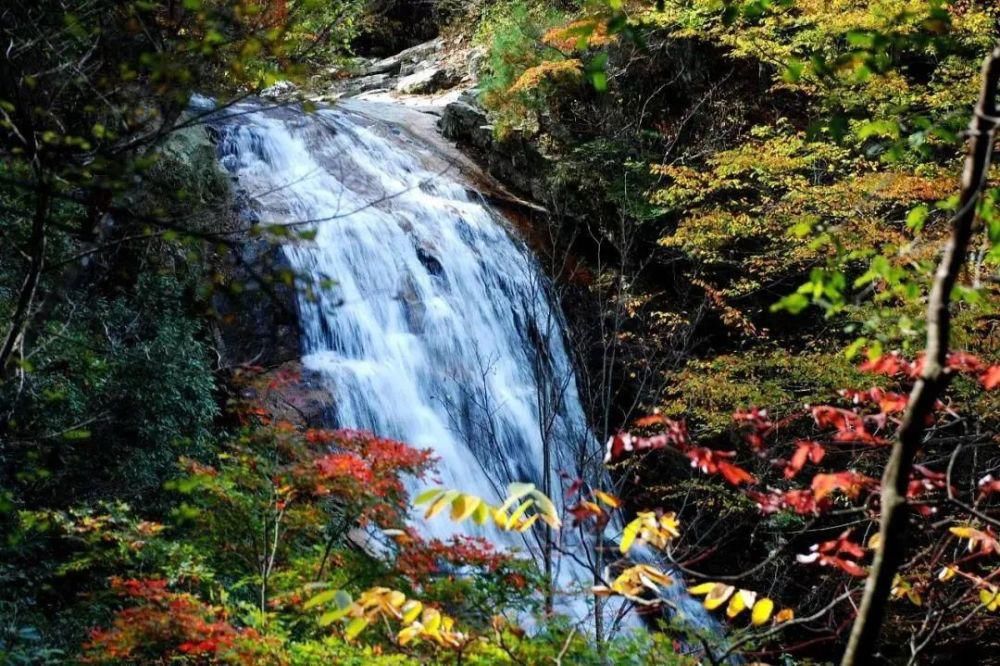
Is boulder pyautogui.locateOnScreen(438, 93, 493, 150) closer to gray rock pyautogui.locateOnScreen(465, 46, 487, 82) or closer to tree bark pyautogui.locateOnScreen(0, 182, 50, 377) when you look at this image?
gray rock pyautogui.locateOnScreen(465, 46, 487, 82)

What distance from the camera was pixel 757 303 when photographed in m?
12.3

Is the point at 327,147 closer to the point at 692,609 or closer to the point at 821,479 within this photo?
the point at 692,609

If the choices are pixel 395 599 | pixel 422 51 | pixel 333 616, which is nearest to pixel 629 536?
pixel 395 599

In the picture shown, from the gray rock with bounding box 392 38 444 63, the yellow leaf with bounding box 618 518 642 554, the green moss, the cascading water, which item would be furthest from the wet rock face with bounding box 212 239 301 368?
the gray rock with bounding box 392 38 444 63

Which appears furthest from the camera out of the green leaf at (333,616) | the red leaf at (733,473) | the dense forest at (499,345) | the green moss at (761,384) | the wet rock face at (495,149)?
the wet rock face at (495,149)

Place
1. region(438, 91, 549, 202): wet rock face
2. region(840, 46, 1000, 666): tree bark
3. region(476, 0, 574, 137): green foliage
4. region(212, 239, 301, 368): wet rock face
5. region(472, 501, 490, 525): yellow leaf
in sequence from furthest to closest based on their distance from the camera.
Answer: region(438, 91, 549, 202): wet rock face → region(476, 0, 574, 137): green foliage → region(212, 239, 301, 368): wet rock face → region(472, 501, 490, 525): yellow leaf → region(840, 46, 1000, 666): tree bark

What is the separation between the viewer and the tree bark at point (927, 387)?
120cm

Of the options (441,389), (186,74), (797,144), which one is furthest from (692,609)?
(186,74)

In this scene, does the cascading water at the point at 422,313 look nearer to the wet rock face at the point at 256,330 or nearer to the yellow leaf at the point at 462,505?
the wet rock face at the point at 256,330

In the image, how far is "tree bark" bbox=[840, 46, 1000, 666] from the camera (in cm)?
120

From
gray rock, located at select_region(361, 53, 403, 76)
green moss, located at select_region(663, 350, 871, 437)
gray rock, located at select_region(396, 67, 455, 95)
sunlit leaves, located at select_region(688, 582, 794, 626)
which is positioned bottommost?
green moss, located at select_region(663, 350, 871, 437)

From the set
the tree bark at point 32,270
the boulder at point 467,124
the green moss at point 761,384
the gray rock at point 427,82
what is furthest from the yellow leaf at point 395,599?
the gray rock at point 427,82

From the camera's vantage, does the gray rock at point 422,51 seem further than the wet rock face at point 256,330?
Yes

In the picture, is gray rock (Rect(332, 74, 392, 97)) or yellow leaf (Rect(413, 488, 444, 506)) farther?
gray rock (Rect(332, 74, 392, 97))
